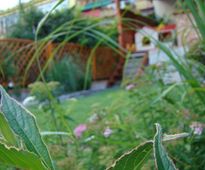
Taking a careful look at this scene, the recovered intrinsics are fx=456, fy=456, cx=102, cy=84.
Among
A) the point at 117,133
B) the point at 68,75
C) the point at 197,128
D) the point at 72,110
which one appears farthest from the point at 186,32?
the point at 68,75

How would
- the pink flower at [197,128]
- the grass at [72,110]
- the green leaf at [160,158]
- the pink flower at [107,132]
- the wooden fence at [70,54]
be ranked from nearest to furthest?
1. the green leaf at [160,158]
2. the pink flower at [197,128]
3. the pink flower at [107,132]
4. the grass at [72,110]
5. the wooden fence at [70,54]

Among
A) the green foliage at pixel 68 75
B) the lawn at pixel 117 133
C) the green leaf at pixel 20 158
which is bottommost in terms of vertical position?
the green foliage at pixel 68 75

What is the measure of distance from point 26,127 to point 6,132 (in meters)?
0.03

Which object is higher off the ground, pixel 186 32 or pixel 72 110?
pixel 186 32

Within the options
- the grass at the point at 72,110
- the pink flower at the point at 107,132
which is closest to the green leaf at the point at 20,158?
the pink flower at the point at 107,132

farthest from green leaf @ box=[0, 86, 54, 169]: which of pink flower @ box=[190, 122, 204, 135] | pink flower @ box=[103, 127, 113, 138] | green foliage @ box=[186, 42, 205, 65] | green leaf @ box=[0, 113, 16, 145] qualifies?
green foliage @ box=[186, 42, 205, 65]

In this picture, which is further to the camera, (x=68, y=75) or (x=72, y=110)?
(x=68, y=75)

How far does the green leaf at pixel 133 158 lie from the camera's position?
292 mm

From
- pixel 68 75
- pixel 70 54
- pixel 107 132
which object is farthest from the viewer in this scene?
pixel 70 54

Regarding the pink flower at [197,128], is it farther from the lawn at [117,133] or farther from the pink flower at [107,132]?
the pink flower at [107,132]

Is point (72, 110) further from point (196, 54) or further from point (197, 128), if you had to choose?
point (197, 128)

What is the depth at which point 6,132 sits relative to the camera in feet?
1.15

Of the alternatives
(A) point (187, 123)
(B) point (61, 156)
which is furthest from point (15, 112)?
(A) point (187, 123)

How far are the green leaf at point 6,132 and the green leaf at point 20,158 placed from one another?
0.20 ft
